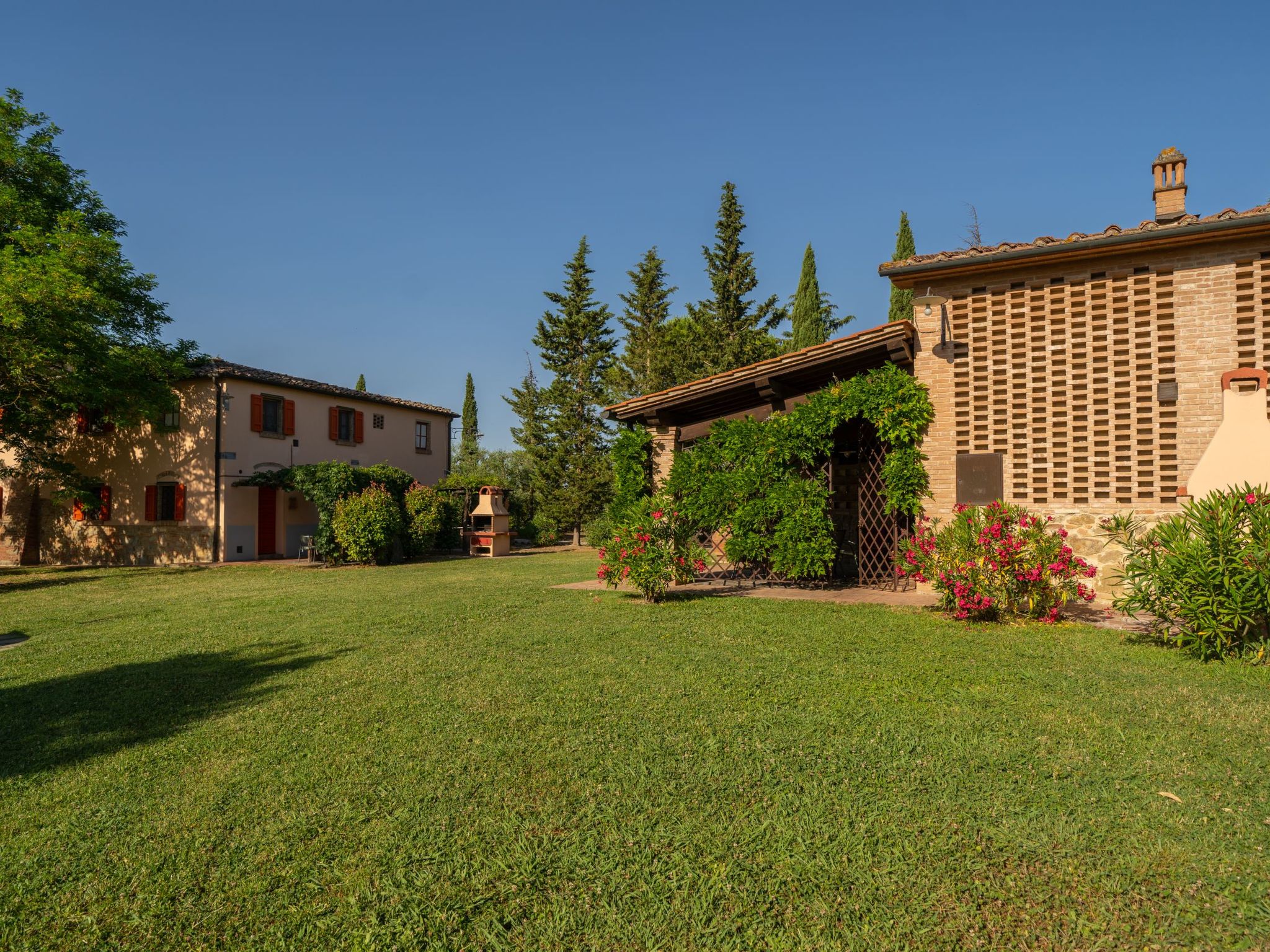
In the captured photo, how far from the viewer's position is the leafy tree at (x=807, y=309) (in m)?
29.2

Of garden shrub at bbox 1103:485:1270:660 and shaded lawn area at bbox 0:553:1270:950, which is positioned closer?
shaded lawn area at bbox 0:553:1270:950

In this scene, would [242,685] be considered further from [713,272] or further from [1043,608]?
[713,272]

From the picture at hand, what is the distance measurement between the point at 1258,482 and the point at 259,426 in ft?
72.6

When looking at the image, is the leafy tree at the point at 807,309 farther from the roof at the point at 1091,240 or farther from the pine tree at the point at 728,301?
the roof at the point at 1091,240

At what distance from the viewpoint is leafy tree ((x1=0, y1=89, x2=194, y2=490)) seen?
15.4 m

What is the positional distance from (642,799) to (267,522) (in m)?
21.3

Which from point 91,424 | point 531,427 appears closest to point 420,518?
point 531,427

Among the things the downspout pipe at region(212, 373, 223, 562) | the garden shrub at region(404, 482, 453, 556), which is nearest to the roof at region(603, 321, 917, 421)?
the garden shrub at region(404, 482, 453, 556)

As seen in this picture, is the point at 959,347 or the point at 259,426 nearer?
the point at 959,347

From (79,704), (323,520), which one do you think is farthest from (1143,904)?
(323,520)

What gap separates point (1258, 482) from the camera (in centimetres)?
791

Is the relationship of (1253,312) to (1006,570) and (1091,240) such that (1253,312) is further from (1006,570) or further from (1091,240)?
(1006,570)

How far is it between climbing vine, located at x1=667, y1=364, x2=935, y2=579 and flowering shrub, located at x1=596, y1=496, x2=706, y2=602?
164 centimetres

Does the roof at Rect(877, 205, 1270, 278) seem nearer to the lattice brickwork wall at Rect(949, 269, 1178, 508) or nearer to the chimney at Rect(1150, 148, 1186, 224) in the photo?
the lattice brickwork wall at Rect(949, 269, 1178, 508)
